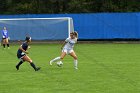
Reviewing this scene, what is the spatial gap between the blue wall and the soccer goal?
1.42m

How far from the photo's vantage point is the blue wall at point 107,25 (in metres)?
45.8

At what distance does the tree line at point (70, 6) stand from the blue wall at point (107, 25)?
4.97 meters

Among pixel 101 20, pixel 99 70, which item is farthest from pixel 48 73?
pixel 101 20

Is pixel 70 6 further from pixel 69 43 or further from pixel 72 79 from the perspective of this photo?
pixel 72 79

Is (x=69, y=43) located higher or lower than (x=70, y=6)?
higher

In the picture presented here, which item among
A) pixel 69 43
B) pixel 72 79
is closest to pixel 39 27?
pixel 69 43

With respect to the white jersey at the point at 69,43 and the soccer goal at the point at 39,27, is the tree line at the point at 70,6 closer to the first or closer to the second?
the soccer goal at the point at 39,27

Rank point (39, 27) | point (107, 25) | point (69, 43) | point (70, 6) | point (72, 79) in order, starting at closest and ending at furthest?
point (72, 79) < point (69, 43) < point (39, 27) < point (107, 25) < point (70, 6)

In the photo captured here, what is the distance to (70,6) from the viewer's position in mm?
50938

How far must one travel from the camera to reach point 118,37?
4588cm

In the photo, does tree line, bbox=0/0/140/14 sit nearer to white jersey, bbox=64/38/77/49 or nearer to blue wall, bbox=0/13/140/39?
blue wall, bbox=0/13/140/39

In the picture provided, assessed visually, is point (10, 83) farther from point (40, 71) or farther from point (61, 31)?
point (61, 31)

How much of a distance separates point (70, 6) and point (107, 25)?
6.49 m

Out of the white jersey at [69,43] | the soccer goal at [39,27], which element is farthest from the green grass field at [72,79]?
the soccer goal at [39,27]
